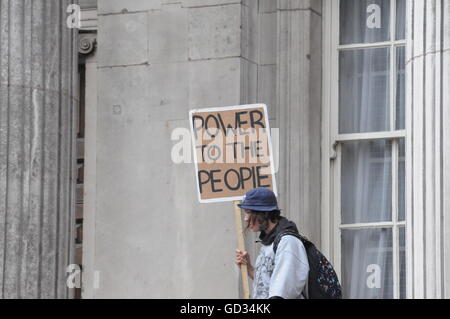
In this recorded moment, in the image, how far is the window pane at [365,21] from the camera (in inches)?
819

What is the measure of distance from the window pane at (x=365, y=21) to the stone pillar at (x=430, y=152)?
7.70 ft

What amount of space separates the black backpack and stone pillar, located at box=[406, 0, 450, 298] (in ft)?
5.28

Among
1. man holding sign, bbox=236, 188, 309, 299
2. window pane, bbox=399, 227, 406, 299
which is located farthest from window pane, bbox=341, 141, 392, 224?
man holding sign, bbox=236, 188, 309, 299

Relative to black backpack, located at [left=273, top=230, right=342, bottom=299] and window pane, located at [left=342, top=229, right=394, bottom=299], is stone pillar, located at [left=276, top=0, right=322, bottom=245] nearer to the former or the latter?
window pane, located at [left=342, top=229, right=394, bottom=299]

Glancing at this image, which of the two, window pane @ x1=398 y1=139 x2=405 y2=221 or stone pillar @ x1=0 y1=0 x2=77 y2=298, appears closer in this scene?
stone pillar @ x1=0 y1=0 x2=77 y2=298

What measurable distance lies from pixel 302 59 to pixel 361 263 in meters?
2.23

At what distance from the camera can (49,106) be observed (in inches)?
761

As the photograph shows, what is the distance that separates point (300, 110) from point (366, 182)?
102 centimetres

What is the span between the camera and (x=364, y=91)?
20.8 m

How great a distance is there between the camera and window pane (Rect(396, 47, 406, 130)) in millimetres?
20500

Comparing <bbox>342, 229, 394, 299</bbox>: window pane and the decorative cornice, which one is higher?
the decorative cornice

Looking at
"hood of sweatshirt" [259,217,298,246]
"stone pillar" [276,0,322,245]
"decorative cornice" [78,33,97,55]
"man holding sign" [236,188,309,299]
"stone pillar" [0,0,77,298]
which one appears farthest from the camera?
"decorative cornice" [78,33,97,55]

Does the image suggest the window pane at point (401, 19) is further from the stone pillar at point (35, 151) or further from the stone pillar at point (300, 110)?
the stone pillar at point (35, 151)
